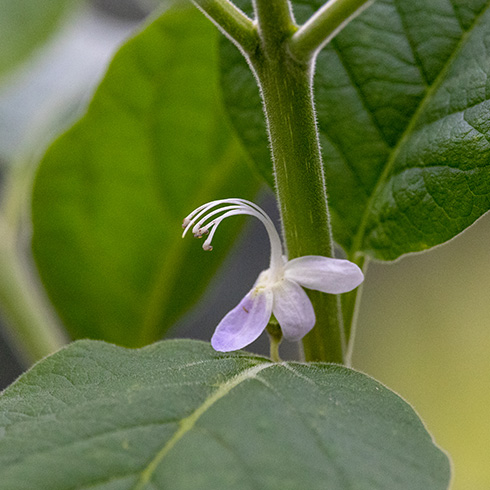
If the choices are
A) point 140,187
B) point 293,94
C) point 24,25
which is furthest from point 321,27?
point 24,25

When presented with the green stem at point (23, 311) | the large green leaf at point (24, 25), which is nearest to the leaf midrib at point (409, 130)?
the green stem at point (23, 311)

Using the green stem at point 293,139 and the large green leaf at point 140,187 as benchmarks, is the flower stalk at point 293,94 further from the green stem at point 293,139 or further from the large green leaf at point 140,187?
the large green leaf at point 140,187

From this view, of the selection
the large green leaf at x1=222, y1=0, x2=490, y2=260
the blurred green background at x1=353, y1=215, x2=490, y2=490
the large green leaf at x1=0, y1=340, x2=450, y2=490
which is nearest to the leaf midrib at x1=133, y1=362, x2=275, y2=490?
the large green leaf at x1=0, y1=340, x2=450, y2=490

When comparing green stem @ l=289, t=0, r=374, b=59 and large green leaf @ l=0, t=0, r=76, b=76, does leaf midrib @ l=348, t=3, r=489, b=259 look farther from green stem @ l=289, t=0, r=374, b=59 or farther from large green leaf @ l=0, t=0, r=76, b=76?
large green leaf @ l=0, t=0, r=76, b=76

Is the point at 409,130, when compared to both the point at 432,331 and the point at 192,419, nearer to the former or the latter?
the point at 192,419

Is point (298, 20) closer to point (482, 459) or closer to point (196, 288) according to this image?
point (196, 288)
